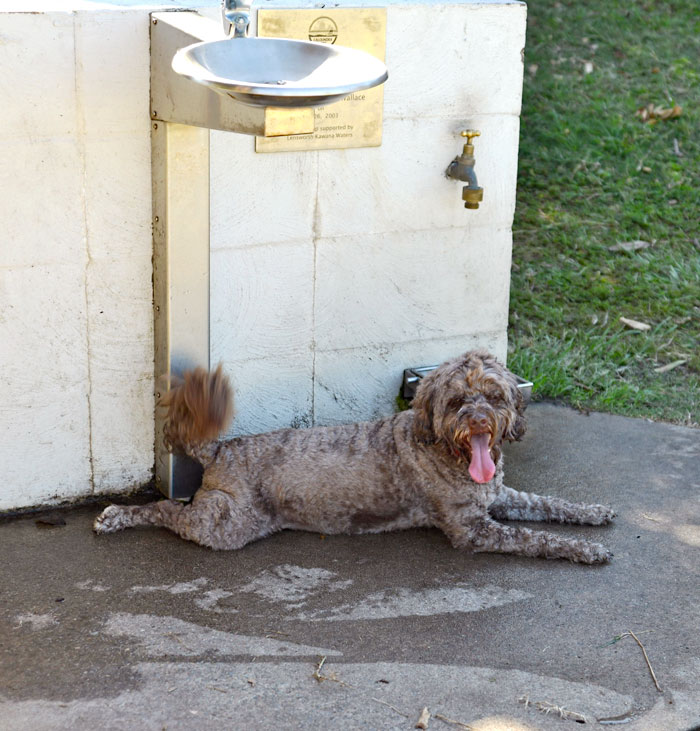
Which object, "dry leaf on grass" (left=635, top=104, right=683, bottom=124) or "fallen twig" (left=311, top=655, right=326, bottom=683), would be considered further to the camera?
"dry leaf on grass" (left=635, top=104, right=683, bottom=124)

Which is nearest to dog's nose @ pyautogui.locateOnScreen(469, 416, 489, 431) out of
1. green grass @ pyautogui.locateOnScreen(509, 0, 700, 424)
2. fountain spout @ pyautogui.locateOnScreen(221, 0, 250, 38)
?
fountain spout @ pyautogui.locateOnScreen(221, 0, 250, 38)

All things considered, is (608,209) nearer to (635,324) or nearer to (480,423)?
(635,324)

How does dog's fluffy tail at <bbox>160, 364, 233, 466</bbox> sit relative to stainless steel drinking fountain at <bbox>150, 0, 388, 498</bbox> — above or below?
below

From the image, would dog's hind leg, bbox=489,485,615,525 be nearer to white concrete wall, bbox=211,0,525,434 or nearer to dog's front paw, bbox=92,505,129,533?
white concrete wall, bbox=211,0,525,434

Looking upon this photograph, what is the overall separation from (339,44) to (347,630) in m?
2.70

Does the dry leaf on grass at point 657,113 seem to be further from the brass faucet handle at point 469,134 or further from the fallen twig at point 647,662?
the fallen twig at point 647,662

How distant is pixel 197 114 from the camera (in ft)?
14.6

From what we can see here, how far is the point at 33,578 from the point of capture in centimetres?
461

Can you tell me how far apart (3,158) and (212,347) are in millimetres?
1332

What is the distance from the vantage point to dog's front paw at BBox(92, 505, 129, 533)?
4.96 meters

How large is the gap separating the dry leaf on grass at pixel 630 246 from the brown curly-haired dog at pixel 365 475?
11.7 feet

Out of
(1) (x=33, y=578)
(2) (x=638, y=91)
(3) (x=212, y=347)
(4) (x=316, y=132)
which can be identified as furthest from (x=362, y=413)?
(2) (x=638, y=91)

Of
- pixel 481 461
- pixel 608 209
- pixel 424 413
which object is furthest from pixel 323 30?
pixel 608 209

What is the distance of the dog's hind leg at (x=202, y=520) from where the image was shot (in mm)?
4855
